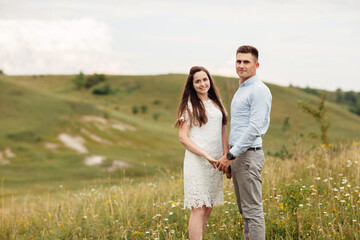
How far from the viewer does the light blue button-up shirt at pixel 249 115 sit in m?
4.25

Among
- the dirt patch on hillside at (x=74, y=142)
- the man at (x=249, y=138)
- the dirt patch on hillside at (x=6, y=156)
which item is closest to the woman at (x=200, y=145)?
the man at (x=249, y=138)

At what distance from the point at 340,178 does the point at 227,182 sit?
7.11ft

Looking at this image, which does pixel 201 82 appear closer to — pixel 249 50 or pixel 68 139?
pixel 249 50

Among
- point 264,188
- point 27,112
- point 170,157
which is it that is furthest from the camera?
point 27,112

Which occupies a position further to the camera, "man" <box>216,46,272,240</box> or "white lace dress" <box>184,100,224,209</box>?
"white lace dress" <box>184,100,224,209</box>

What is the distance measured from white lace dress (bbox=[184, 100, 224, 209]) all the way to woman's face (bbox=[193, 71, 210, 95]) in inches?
9.6

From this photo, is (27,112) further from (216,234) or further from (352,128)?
(352,128)

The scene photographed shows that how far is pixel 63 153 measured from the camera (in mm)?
37250

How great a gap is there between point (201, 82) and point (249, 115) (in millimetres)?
823

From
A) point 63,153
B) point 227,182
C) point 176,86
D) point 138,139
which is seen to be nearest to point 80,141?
point 63,153

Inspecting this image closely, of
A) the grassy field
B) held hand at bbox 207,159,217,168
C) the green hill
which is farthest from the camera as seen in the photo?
Answer: the green hill

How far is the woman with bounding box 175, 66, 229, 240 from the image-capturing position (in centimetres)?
467

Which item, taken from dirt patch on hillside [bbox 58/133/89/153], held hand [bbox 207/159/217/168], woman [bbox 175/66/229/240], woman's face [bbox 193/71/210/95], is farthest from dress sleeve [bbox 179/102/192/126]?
dirt patch on hillside [bbox 58/133/89/153]

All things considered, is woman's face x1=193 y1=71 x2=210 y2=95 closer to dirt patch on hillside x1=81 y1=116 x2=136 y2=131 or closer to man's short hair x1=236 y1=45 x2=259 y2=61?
man's short hair x1=236 y1=45 x2=259 y2=61
